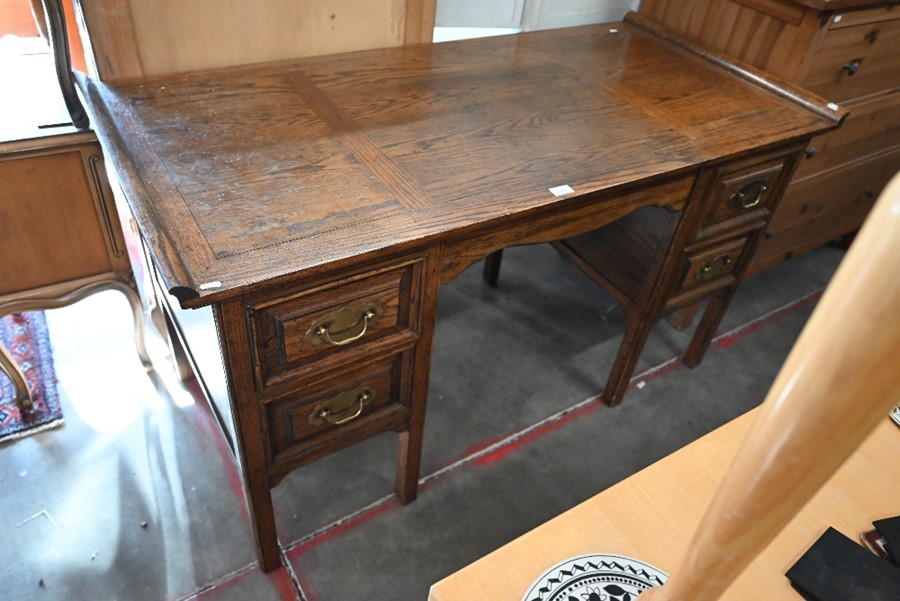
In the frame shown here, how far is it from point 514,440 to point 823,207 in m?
1.41

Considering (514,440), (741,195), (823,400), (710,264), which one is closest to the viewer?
(823,400)

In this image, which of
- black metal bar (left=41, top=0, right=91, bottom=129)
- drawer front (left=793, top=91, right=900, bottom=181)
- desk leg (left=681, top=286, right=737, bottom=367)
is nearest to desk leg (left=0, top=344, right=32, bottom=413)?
black metal bar (left=41, top=0, right=91, bottom=129)

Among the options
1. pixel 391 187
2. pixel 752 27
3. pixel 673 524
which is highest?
pixel 752 27

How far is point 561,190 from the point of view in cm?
110

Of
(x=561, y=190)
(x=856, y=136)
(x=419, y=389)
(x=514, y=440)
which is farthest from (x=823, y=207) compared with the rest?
(x=419, y=389)

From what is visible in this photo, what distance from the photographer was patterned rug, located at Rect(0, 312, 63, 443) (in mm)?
1601

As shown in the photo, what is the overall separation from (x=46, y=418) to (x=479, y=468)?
3.69ft

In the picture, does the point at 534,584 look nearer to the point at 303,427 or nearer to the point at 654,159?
the point at 303,427

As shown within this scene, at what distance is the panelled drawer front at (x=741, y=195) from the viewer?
142 centimetres

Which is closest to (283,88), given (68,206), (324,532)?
(68,206)

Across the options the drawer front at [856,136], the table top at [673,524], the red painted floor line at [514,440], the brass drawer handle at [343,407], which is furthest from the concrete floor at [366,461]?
the table top at [673,524]

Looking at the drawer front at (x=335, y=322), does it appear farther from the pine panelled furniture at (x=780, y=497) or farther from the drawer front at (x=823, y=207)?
the drawer front at (x=823, y=207)

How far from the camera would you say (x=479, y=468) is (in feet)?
5.46

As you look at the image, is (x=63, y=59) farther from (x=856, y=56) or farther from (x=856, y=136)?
(x=856, y=136)
